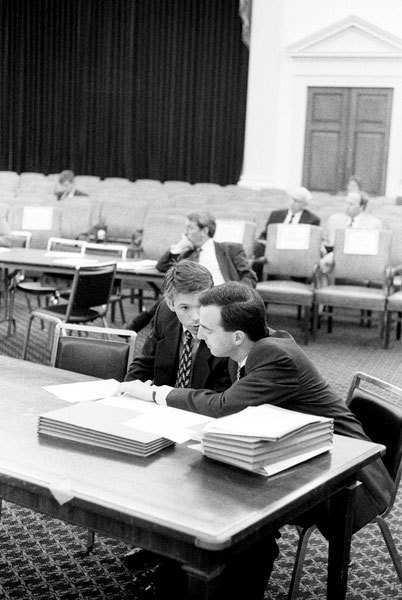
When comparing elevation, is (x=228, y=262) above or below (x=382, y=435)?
above

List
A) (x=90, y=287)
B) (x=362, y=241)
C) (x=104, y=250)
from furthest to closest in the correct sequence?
(x=362, y=241) < (x=104, y=250) < (x=90, y=287)

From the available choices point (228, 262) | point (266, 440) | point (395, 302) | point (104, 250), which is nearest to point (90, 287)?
point (228, 262)

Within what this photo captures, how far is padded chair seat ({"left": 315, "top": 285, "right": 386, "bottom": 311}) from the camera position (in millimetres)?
7332

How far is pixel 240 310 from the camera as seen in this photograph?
2.74 meters

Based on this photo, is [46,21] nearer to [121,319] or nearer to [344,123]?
[344,123]

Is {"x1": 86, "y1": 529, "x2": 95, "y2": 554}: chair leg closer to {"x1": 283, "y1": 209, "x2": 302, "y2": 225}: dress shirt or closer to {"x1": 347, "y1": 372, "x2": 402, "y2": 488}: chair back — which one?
{"x1": 347, "y1": 372, "x2": 402, "y2": 488}: chair back

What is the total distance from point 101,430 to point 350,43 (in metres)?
12.0

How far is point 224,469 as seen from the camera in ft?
7.33

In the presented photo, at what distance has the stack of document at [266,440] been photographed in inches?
85.7

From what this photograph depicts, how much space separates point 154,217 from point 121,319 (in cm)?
101

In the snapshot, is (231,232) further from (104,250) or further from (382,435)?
(382,435)

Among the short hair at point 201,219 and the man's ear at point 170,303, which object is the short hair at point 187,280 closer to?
the man's ear at point 170,303

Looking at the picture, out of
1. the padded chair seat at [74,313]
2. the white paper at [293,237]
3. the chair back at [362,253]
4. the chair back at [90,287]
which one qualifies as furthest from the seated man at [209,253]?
the chair back at [362,253]

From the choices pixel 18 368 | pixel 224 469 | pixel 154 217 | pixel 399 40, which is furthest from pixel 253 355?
pixel 399 40
